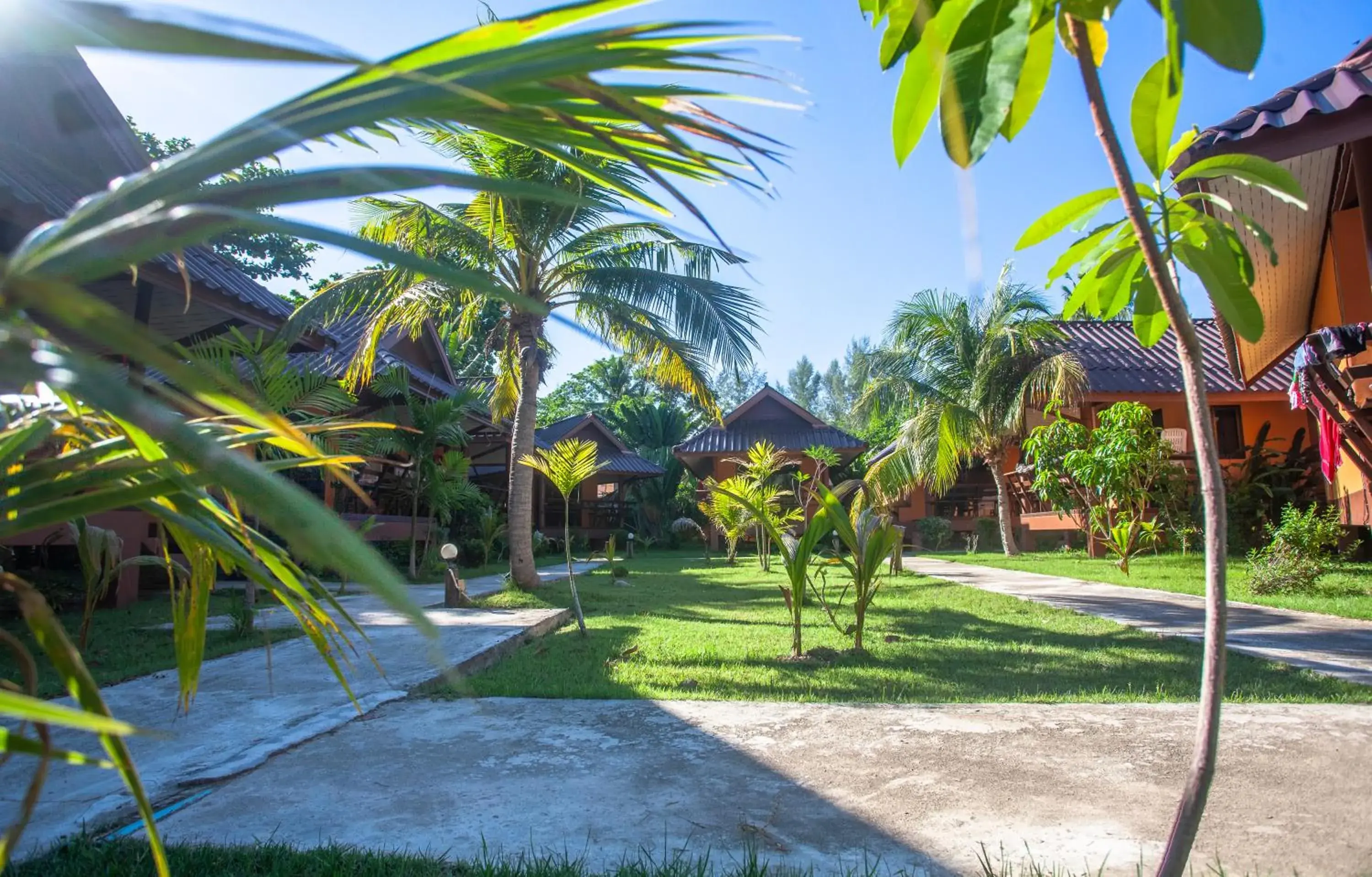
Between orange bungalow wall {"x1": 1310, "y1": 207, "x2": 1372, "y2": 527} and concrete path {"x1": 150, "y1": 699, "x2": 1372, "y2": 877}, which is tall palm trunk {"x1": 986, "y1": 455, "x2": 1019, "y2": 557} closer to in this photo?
orange bungalow wall {"x1": 1310, "y1": 207, "x2": 1372, "y2": 527}

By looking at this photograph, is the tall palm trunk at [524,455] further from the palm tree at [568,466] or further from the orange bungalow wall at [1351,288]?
the orange bungalow wall at [1351,288]

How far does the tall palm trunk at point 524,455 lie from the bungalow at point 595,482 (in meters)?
13.6

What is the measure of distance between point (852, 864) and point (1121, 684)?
3027 millimetres

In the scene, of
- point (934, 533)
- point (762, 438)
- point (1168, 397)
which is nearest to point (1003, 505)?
point (1168, 397)

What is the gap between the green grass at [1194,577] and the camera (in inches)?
298

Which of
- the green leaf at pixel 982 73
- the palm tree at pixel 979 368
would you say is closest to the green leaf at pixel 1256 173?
the green leaf at pixel 982 73

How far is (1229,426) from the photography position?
17.0m

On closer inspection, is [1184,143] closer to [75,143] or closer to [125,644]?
[125,644]

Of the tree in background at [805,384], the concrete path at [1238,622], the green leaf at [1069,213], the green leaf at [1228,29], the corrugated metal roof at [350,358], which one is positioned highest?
the tree in background at [805,384]

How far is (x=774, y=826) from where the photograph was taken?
2.39m

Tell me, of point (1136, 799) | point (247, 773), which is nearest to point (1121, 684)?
point (1136, 799)

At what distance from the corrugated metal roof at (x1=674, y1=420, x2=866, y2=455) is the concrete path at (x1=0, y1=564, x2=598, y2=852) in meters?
16.1

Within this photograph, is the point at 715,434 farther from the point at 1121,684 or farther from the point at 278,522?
the point at 278,522

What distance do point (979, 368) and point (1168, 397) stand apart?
396 centimetres
